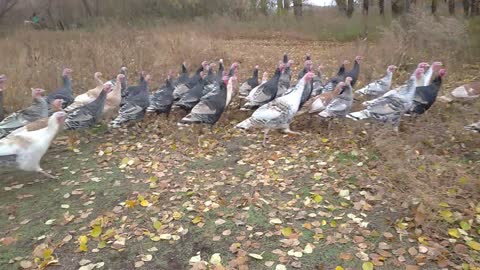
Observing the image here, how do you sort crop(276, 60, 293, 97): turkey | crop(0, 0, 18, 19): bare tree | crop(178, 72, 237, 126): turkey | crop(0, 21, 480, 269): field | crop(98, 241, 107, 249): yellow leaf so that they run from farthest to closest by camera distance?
crop(0, 0, 18, 19): bare tree, crop(276, 60, 293, 97): turkey, crop(178, 72, 237, 126): turkey, crop(98, 241, 107, 249): yellow leaf, crop(0, 21, 480, 269): field

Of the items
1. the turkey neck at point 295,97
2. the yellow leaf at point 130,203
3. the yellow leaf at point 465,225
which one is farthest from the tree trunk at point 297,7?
the yellow leaf at point 465,225

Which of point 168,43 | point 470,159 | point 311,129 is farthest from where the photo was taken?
point 168,43

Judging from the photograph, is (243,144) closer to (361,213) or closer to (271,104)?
(271,104)

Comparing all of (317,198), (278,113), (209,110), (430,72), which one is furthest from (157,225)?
(430,72)

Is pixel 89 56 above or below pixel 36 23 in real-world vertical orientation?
below

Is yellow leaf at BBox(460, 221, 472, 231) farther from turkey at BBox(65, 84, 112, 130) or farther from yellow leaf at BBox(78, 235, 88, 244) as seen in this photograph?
turkey at BBox(65, 84, 112, 130)

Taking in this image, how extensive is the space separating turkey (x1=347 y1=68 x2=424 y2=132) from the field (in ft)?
0.82

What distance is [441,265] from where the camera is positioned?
3896mm

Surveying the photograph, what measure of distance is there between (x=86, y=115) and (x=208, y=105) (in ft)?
7.69

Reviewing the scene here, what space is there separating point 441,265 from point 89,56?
1238 centimetres

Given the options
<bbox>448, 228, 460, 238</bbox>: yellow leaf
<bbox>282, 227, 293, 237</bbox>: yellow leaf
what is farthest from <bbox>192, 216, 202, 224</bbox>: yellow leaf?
<bbox>448, 228, 460, 238</bbox>: yellow leaf

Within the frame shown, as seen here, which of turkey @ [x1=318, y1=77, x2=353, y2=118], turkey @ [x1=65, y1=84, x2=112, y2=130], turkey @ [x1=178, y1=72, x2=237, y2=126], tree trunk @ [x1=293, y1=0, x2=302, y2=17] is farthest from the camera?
tree trunk @ [x1=293, y1=0, x2=302, y2=17]

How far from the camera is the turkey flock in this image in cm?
599

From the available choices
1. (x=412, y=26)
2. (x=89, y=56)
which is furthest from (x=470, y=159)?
(x=89, y=56)
